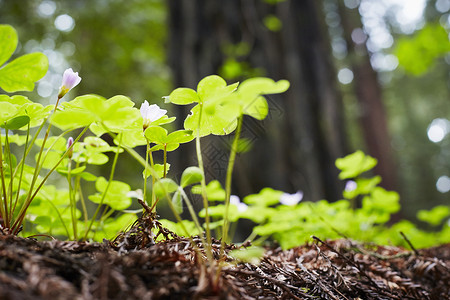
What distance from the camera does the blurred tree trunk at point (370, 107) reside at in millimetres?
6418

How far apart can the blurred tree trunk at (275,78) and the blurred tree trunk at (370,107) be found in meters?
3.42

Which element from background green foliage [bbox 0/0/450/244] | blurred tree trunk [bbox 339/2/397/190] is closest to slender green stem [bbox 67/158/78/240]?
background green foliage [bbox 0/0/450/244]

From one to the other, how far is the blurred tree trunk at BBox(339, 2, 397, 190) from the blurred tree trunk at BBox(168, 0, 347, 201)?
3421 mm

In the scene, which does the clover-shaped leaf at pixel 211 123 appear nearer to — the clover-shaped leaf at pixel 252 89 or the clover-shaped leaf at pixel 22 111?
the clover-shaped leaf at pixel 252 89

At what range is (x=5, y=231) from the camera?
0.57 m

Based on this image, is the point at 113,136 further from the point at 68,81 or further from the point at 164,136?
the point at 68,81

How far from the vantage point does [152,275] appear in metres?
0.44

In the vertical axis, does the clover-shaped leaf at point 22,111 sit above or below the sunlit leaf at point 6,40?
below

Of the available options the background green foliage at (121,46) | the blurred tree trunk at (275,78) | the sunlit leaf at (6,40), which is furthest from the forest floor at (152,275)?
the background green foliage at (121,46)

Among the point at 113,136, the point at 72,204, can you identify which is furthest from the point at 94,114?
the point at 72,204

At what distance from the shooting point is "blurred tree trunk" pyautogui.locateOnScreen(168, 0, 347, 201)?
92.4 inches

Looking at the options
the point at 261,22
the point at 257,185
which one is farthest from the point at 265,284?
the point at 261,22

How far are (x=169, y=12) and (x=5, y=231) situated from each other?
2783mm

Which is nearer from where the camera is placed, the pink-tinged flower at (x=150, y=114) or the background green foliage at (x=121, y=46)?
the pink-tinged flower at (x=150, y=114)
